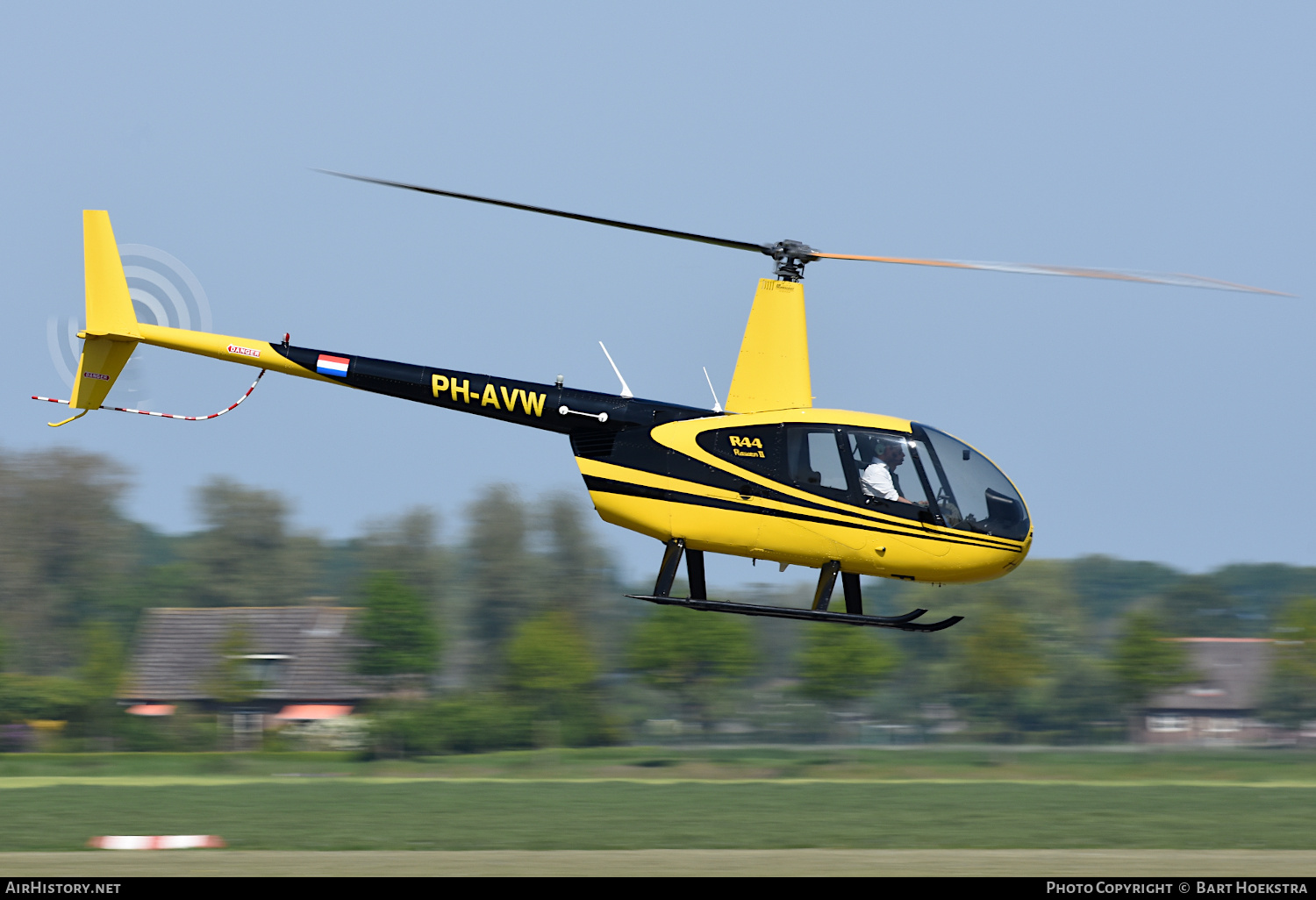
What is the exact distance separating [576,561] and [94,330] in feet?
168

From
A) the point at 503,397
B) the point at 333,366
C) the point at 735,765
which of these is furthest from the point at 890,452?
the point at 735,765

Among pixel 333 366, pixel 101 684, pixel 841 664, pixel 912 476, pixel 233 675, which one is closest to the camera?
pixel 912 476

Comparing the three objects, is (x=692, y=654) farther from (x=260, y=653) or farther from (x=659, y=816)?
(x=659, y=816)

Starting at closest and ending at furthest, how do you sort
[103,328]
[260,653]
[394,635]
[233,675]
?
[103,328] < [233,675] < [394,635] < [260,653]

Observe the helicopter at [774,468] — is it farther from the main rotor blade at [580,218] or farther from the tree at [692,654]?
the tree at [692,654]

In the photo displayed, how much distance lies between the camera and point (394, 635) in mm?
60344

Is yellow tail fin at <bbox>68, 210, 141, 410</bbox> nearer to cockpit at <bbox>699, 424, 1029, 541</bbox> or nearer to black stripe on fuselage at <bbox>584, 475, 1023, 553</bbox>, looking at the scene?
black stripe on fuselage at <bbox>584, 475, 1023, 553</bbox>

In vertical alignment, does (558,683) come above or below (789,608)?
below

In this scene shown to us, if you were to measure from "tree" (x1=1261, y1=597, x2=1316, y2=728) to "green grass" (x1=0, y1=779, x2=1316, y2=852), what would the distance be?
25.5 meters

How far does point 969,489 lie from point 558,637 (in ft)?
145

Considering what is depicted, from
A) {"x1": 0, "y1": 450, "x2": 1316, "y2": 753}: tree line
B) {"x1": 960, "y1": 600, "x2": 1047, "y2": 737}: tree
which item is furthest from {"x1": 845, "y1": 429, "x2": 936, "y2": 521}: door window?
{"x1": 960, "y1": 600, "x2": 1047, "y2": 737}: tree

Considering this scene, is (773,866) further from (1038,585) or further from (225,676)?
(1038,585)
